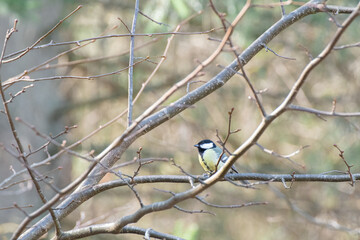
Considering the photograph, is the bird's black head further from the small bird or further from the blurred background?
the blurred background

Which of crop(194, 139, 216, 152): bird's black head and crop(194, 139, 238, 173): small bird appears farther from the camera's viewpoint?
crop(194, 139, 216, 152): bird's black head

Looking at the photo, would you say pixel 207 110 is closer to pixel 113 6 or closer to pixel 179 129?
pixel 179 129

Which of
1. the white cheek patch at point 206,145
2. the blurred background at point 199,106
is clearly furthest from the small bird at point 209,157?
the blurred background at point 199,106

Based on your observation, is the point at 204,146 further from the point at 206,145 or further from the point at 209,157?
the point at 209,157

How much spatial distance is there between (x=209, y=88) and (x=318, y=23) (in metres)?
4.21

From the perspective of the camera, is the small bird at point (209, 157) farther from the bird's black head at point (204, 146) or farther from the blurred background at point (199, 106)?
the blurred background at point (199, 106)

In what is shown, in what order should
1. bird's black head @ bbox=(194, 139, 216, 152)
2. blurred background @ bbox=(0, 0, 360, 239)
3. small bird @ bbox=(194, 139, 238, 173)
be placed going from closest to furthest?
small bird @ bbox=(194, 139, 238, 173) → bird's black head @ bbox=(194, 139, 216, 152) → blurred background @ bbox=(0, 0, 360, 239)

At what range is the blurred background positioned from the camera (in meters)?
6.71

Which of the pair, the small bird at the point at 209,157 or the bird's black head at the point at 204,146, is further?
the bird's black head at the point at 204,146

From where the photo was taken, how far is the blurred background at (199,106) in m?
6.71

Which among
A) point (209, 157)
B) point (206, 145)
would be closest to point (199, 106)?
point (206, 145)

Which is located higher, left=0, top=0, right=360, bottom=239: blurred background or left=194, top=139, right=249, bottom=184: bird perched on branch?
left=0, top=0, right=360, bottom=239: blurred background

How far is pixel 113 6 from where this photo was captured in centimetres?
705

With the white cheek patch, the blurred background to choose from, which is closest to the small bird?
the white cheek patch
